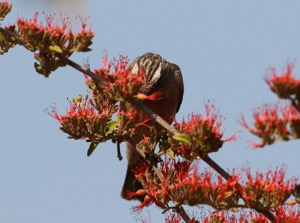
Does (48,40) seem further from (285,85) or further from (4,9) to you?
(285,85)

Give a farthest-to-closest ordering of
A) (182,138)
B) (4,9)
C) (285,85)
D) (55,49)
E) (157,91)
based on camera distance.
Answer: (157,91) < (4,9) < (55,49) < (182,138) < (285,85)

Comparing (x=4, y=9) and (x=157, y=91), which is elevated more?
(x=157, y=91)

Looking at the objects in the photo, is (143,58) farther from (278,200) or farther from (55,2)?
(278,200)

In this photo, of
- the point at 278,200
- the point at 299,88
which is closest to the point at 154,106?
the point at 278,200

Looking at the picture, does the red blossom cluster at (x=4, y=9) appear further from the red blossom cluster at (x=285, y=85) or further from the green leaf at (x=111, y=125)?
the red blossom cluster at (x=285, y=85)

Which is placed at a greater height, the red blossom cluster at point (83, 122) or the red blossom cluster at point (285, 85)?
the red blossom cluster at point (83, 122)

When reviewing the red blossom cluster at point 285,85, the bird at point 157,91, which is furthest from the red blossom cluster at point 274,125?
the bird at point 157,91

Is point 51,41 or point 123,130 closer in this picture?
point 51,41

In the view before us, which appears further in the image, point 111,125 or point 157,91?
point 157,91

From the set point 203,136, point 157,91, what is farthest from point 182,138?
point 157,91

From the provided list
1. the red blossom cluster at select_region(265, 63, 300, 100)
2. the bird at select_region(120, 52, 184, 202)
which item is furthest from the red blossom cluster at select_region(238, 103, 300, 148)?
the bird at select_region(120, 52, 184, 202)

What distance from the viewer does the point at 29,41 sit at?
5.35m

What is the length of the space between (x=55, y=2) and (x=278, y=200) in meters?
2.13

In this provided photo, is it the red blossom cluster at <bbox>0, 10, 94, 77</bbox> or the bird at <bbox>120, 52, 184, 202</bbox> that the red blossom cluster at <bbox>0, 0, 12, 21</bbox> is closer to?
the red blossom cluster at <bbox>0, 10, 94, 77</bbox>
